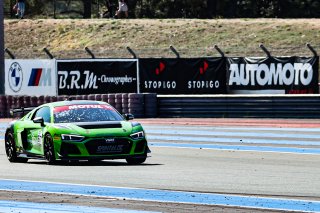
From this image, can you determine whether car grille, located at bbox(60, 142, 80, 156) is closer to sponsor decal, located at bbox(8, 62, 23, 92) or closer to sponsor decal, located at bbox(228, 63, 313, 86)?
sponsor decal, located at bbox(228, 63, 313, 86)

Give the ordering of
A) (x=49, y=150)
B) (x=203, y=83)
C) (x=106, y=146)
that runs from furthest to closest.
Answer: (x=203, y=83) < (x=49, y=150) < (x=106, y=146)

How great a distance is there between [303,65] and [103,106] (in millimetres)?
18498

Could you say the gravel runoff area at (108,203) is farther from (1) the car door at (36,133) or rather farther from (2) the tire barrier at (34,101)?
(2) the tire barrier at (34,101)

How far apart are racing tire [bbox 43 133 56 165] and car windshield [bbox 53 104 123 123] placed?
0.46m

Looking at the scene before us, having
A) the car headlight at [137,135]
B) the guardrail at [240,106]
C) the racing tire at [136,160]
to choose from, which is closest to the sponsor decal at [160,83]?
the guardrail at [240,106]

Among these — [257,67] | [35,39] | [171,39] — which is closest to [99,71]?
[257,67]

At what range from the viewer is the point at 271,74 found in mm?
36812

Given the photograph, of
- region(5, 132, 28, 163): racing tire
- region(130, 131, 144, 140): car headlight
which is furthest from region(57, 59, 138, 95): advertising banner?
region(130, 131, 144, 140): car headlight

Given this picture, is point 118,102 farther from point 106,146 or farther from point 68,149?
point 106,146

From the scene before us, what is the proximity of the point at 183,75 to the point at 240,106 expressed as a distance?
604 cm

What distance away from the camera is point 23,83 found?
135 feet

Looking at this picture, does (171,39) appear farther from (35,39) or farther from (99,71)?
(99,71)

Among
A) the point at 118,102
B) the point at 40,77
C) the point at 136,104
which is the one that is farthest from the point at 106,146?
the point at 40,77

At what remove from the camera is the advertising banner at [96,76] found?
129 feet
